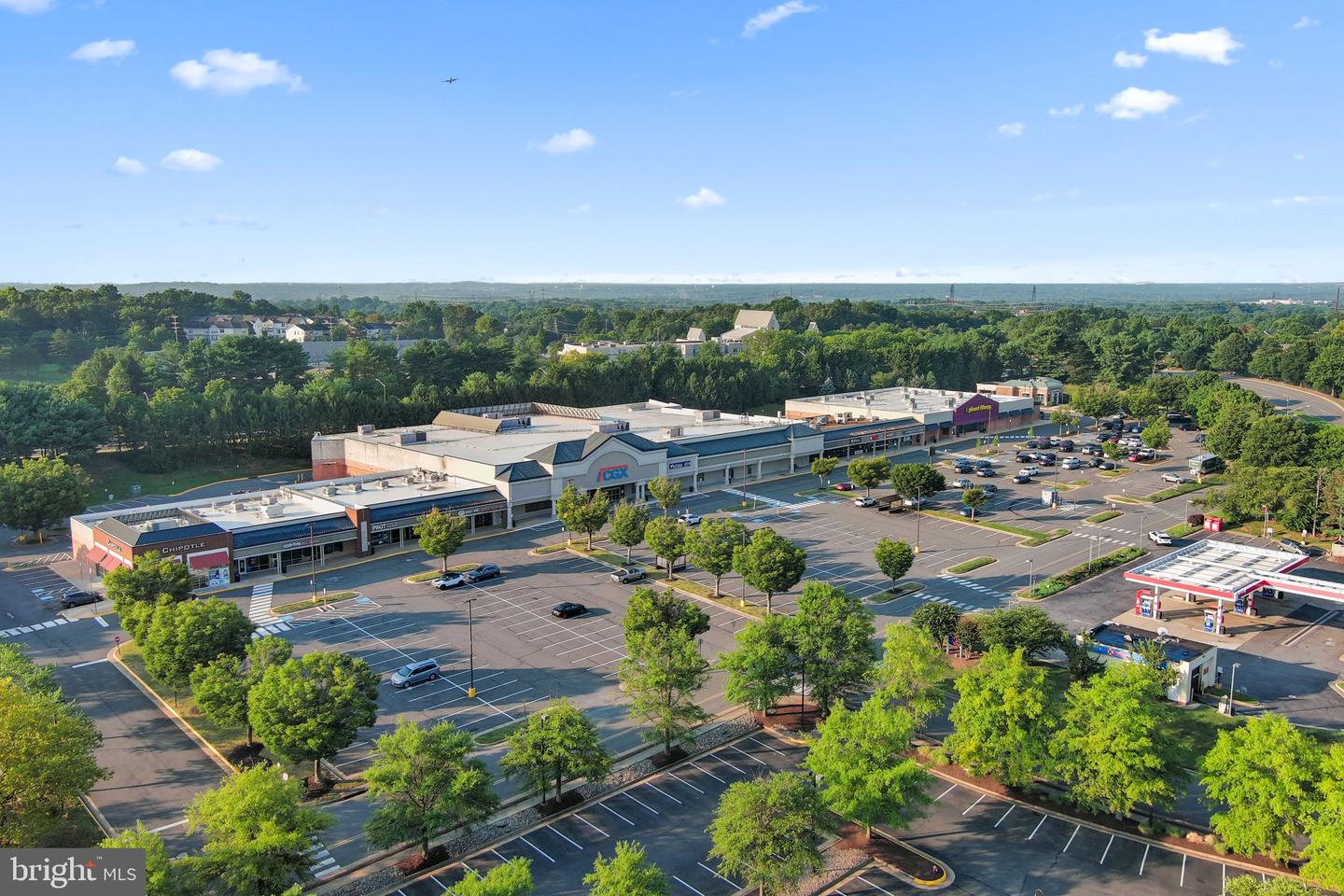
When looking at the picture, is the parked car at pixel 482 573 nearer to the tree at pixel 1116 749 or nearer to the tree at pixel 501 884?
the tree at pixel 501 884

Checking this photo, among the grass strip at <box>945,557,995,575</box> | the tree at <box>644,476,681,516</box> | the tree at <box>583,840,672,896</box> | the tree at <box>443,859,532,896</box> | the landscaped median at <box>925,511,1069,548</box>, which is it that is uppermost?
the tree at <box>644,476,681,516</box>

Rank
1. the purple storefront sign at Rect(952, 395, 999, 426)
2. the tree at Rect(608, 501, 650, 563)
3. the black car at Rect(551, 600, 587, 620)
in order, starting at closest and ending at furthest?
the black car at Rect(551, 600, 587, 620) < the tree at Rect(608, 501, 650, 563) < the purple storefront sign at Rect(952, 395, 999, 426)

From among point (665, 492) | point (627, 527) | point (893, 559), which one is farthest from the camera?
point (665, 492)

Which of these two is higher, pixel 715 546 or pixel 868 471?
pixel 868 471

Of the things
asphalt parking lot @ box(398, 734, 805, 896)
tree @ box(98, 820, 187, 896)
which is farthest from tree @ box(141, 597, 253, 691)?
asphalt parking lot @ box(398, 734, 805, 896)

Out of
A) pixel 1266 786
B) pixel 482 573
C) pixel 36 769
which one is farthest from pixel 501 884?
pixel 482 573

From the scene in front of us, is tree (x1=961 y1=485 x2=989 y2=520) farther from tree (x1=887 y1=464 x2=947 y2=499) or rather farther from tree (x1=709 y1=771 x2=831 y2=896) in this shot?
tree (x1=709 y1=771 x2=831 y2=896)

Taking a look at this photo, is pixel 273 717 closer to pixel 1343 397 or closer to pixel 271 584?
pixel 271 584

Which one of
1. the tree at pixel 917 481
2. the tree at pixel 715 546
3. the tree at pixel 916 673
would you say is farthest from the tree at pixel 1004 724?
the tree at pixel 917 481

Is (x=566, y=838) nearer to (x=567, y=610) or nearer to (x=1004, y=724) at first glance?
(x=1004, y=724)
